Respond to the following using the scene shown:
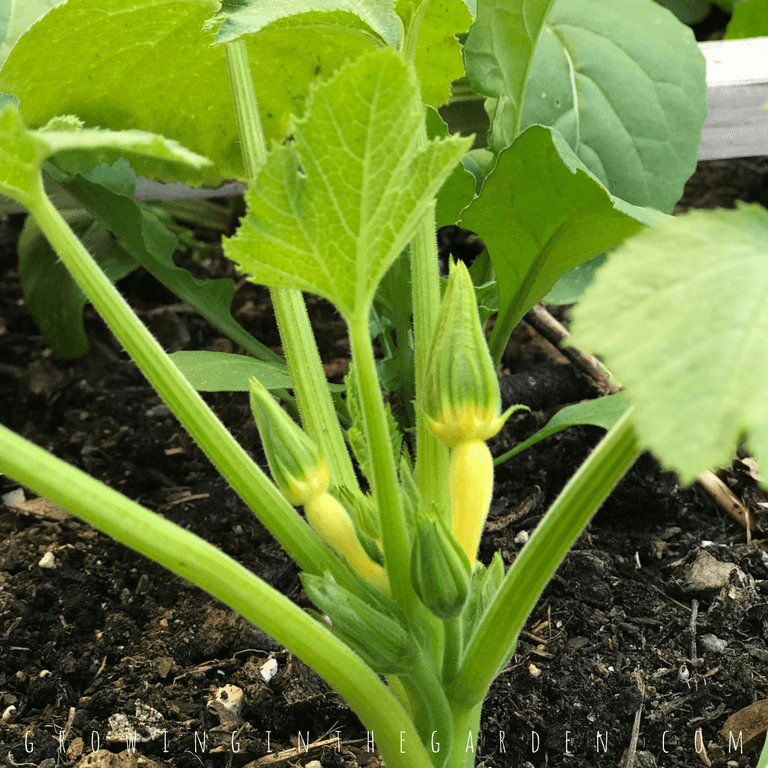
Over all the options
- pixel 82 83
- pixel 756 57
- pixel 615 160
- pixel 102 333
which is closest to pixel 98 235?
pixel 102 333

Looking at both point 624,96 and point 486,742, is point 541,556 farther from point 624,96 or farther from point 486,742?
point 624,96

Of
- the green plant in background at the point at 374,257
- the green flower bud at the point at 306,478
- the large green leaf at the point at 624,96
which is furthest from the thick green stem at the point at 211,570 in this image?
the large green leaf at the point at 624,96

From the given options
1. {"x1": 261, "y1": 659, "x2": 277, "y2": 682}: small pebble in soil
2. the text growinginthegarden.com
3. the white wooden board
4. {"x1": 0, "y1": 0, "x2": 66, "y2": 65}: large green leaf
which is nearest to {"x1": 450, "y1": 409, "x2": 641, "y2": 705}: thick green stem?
the text growinginthegarden.com

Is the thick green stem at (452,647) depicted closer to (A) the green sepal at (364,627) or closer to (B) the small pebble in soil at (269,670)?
(A) the green sepal at (364,627)

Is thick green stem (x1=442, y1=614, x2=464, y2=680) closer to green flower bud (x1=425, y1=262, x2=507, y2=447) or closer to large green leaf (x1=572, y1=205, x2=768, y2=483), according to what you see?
green flower bud (x1=425, y1=262, x2=507, y2=447)

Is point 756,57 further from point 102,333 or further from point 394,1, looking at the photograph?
Answer: point 102,333
